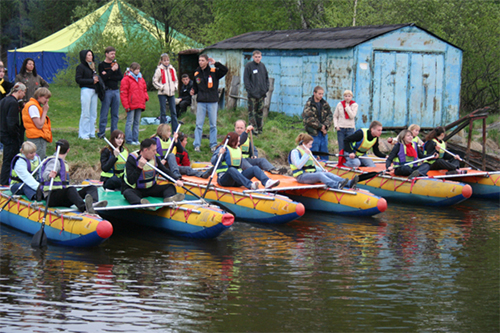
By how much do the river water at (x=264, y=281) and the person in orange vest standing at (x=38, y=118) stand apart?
1.69m

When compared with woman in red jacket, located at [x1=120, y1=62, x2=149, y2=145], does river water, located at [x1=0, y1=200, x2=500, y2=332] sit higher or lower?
lower

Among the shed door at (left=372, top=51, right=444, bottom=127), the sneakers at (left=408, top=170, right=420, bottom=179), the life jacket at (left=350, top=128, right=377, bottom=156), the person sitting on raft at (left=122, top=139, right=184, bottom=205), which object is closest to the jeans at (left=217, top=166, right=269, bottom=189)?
the person sitting on raft at (left=122, top=139, right=184, bottom=205)

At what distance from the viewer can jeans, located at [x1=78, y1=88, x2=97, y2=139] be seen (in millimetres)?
13625

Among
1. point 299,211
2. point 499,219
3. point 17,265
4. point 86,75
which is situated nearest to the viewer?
point 17,265

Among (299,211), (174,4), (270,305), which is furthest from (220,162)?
(174,4)

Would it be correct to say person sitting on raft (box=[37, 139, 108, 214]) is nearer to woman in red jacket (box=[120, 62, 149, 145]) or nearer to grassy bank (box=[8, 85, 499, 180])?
grassy bank (box=[8, 85, 499, 180])

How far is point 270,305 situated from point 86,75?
27.9ft

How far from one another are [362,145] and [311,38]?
286 inches

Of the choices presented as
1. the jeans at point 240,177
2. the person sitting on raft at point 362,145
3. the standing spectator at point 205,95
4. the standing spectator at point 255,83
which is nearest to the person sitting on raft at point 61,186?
the jeans at point 240,177

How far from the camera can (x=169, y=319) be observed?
630 cm

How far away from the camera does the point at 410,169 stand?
1296 centimetres

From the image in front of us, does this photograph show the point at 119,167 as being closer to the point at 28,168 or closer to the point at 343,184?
the point at 28,168

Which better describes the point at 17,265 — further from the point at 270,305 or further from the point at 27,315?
the point at 270,305

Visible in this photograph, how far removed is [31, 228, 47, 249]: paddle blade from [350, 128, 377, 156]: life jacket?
7021 millimetres
